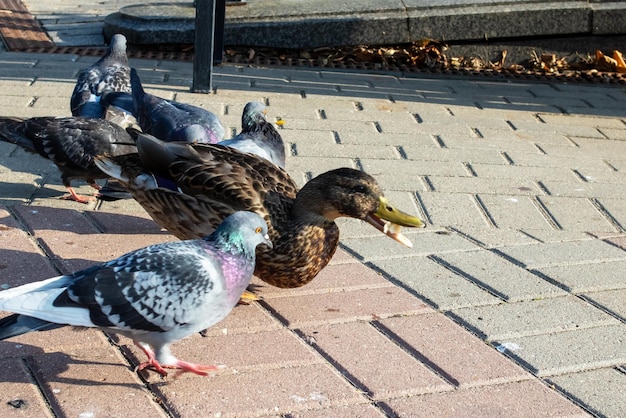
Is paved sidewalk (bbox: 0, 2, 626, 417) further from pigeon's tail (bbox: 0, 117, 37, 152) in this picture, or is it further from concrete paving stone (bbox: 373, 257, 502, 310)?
pigeon's tail (bbox: 0, 117, 37, 152)

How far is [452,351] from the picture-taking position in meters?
3.41

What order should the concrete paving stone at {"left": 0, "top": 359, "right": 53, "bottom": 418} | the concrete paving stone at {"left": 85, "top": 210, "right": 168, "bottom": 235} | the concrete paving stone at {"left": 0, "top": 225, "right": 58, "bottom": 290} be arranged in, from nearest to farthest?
the concrete paving stone at {"left": 0, "top": 359, "right": 53, "bottom": 418}
the concrete paving stone at {"left": 0, "top": 225, "right": 58, "bottom": 290}
the concrete paving stone at {"left": 85, "top": 210, "right": 168, "bottom": 235}

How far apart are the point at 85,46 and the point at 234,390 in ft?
20.7

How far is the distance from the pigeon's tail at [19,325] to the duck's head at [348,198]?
1.31 metres

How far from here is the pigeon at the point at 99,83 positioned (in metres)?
5.76

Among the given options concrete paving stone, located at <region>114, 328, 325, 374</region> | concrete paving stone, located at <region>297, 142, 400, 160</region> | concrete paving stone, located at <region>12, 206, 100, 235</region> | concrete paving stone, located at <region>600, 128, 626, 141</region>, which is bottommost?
concrete paving stone, located at <region>600, 128, 626, 141</region>

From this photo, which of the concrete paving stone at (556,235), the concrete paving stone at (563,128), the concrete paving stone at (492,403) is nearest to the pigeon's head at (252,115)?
the concrete paving stone at (556,235)

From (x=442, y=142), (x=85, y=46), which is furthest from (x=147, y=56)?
(x=442, y=142)

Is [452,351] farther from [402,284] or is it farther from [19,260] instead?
[19,260]

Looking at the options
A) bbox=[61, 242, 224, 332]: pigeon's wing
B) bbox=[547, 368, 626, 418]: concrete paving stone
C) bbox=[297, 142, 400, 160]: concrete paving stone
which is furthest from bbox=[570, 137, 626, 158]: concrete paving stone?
bbox=[61, 242, 224, 332]: pigeon's wing

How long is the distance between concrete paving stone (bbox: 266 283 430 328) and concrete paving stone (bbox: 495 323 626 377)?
1.56 feet

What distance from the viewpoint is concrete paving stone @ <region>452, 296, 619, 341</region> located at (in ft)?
11.8

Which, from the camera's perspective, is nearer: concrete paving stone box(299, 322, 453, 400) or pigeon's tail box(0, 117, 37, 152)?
concrete paving stone box(299, 322, 453, 400)

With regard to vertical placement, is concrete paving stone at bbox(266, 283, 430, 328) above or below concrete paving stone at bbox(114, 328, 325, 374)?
below
